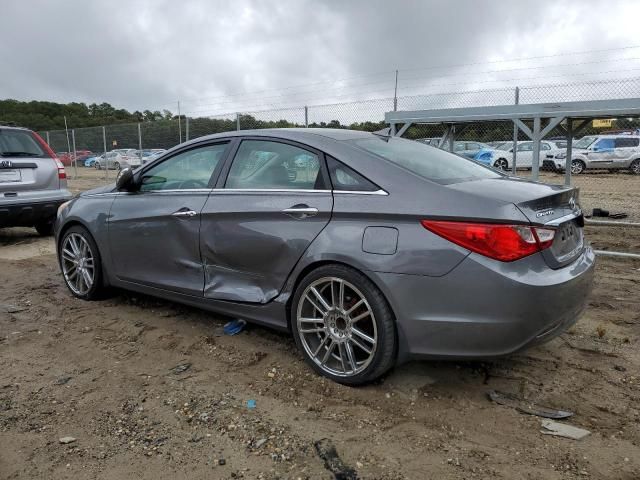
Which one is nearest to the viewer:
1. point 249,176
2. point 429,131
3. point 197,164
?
point 249,176

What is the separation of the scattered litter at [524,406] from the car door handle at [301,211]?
1425 millimetres

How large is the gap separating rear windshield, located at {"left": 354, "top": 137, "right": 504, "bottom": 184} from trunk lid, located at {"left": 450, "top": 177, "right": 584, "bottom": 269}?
0.17 m

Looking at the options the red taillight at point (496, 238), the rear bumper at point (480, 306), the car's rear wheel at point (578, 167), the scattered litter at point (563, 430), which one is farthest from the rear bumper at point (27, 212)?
the car's rear wheel at point (578, 167)

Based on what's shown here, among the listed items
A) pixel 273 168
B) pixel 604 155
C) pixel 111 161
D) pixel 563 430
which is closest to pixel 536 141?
pixel 273 168

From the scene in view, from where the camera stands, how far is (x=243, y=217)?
3.56 metres

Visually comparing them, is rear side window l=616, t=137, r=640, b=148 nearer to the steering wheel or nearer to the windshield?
the windshield

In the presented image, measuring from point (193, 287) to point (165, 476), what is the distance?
169 cm

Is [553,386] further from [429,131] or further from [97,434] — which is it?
[429,131]

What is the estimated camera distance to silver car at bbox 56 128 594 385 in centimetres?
271

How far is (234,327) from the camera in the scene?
4.05 m

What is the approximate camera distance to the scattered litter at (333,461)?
2344mm

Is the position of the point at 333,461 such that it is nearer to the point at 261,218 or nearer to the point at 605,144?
the point at 261,218

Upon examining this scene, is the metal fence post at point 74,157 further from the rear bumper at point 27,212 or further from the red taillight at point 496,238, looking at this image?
the red taillight at point 496,238

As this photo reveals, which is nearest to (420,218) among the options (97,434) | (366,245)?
(366,245)
